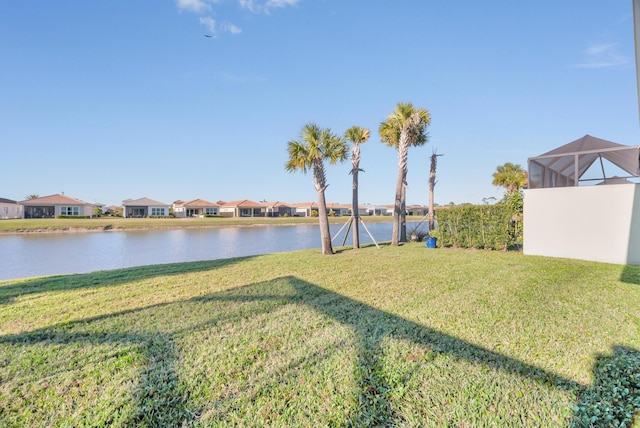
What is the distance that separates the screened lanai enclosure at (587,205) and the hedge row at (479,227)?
0.95 m

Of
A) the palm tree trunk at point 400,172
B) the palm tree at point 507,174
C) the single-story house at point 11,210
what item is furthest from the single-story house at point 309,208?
the palm tree trunk at point 400,172

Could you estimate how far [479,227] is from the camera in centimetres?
1143

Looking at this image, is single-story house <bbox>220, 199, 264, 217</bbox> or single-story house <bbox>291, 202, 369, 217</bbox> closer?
single-story house <bbox>220, 199, 264, 217</bbox>

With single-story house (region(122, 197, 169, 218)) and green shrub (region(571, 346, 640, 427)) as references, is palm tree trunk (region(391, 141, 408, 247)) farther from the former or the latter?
single-story house (region(122, 197, 169, 218))

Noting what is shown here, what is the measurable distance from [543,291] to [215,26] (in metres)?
12.7

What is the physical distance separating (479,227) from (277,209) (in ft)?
177

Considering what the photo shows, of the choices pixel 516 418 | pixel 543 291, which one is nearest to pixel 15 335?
pixel 516 418

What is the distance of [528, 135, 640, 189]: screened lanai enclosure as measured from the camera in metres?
9.31

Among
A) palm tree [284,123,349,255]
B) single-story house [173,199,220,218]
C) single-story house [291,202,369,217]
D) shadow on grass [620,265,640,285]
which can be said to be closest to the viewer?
shadow on grass [620,265,640,285]

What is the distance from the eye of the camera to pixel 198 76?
1589cm

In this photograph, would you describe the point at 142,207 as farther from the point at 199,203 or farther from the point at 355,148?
the point at 355,148

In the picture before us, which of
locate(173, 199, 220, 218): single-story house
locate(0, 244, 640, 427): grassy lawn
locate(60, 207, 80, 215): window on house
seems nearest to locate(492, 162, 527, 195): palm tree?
locate(0, 244, 640, 427): grassy lawn

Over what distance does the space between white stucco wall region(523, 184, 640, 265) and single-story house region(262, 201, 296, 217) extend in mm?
53940

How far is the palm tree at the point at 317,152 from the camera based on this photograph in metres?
10.7
